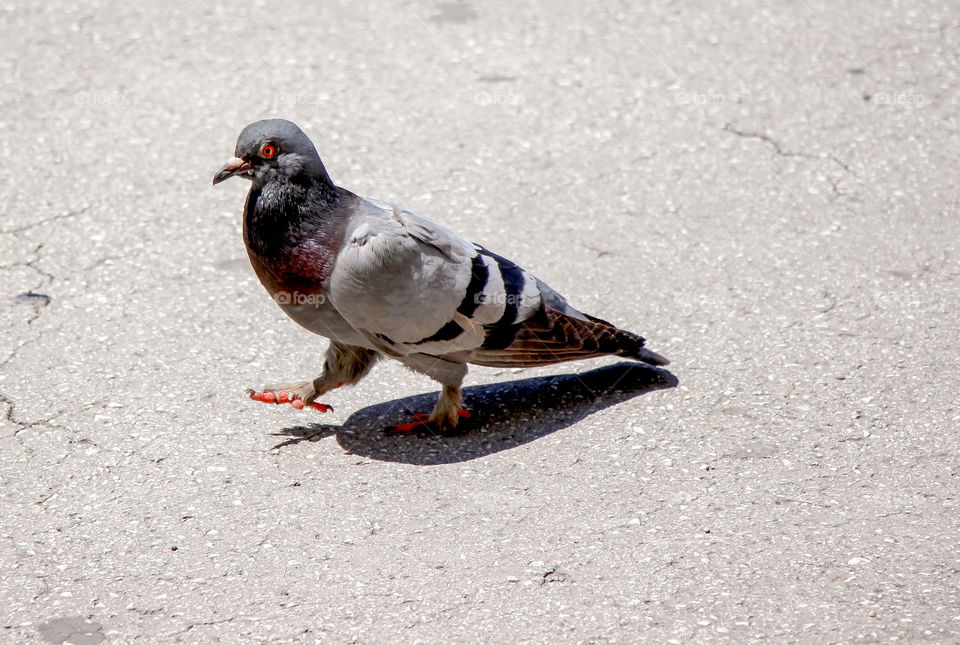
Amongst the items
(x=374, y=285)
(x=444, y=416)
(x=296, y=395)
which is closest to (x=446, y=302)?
(x=374, y=285)

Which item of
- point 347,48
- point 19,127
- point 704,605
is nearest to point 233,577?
point 704,605

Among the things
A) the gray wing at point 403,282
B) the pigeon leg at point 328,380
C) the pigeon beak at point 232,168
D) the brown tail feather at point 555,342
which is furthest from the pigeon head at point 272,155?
the brown tail feather at point 555,342

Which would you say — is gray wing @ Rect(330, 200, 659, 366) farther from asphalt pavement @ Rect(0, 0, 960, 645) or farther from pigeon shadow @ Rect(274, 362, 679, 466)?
asphalt pavement @ Rect(0, 0, 960, 645)

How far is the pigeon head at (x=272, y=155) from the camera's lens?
363cm

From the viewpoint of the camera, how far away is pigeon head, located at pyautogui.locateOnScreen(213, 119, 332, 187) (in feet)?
11.9

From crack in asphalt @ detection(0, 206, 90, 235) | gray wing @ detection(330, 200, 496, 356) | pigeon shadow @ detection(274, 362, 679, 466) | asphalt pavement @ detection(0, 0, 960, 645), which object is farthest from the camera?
crack in asphalt @ detection(0, 206, 90, 235)

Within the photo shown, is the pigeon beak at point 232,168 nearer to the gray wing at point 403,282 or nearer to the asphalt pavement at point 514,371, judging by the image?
the gray wing at point 403,282

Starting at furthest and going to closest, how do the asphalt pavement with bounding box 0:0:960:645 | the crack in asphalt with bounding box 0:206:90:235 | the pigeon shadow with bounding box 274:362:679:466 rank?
the crack in asphalt with bounding box 0:206:90:235 → the pigeon shadow with bounding box 274:362:679:466 → the asphalt pavement with bounding box 0:0:960:645

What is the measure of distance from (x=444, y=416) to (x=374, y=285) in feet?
2.28

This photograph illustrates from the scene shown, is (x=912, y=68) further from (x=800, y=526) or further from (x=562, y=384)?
(x=800, y=526)

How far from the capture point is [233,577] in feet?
10.3

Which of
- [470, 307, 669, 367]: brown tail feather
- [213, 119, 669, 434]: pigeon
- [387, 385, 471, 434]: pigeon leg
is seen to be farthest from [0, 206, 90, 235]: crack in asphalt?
[470, 307, 669, 367]: brown tail feather

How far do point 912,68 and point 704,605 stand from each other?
16.5ft

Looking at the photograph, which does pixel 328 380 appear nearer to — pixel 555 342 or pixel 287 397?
pixel 287 397
